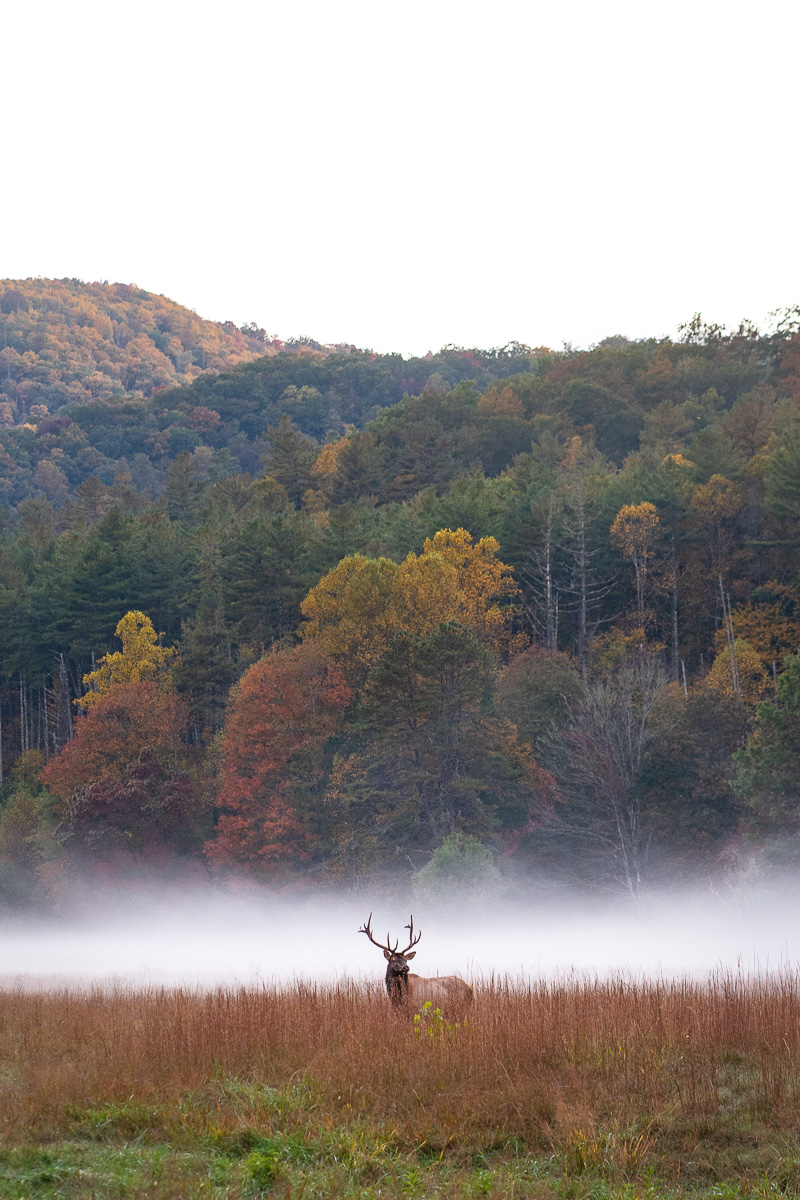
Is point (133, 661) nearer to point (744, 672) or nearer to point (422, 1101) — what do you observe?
point (744, 672)

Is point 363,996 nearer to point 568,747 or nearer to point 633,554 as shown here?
point 568,747

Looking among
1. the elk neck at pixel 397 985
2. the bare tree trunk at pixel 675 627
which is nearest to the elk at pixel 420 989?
the elk neck at pixel 397 985

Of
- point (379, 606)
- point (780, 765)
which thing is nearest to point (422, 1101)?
point (780, 765)

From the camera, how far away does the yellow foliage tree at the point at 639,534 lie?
2388 inches

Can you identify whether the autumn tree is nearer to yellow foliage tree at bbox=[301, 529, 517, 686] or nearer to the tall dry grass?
yellow foliage tree at bbox=[301, 529, 517, 686]

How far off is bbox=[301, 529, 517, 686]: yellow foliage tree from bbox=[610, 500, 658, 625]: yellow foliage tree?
27.1ft

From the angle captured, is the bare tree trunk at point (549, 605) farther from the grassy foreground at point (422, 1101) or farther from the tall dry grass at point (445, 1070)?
the grassy foreground at point (422, 1101)

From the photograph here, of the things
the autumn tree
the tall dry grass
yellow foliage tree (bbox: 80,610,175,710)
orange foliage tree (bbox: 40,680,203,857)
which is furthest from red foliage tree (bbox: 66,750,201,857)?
the tall dry grass

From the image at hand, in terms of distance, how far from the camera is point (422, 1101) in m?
9.19

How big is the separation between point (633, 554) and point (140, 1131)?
54728mm

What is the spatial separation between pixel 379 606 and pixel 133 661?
1874 centimetres

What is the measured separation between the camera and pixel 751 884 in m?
36.7

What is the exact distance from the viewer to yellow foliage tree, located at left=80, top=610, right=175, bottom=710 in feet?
215

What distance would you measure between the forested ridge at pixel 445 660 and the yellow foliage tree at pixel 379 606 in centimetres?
16
